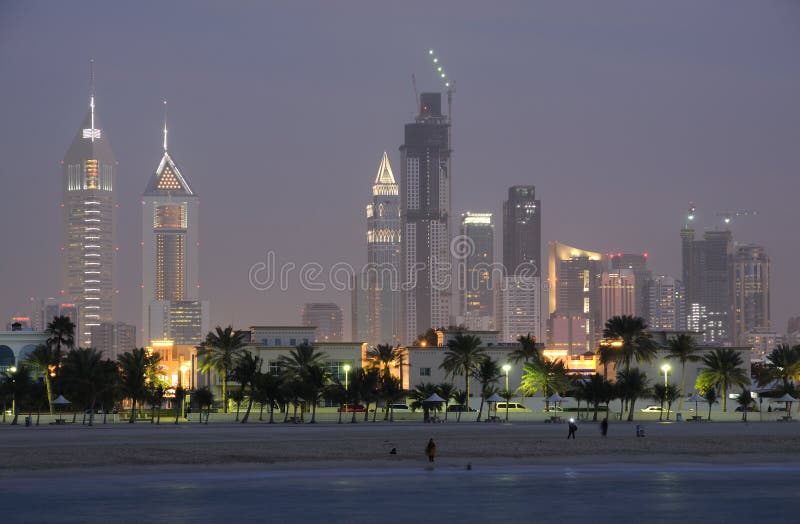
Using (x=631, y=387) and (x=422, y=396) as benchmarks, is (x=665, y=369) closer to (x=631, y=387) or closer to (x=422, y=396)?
(x=631, y=387)

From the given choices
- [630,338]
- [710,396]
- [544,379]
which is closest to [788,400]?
[710,396]

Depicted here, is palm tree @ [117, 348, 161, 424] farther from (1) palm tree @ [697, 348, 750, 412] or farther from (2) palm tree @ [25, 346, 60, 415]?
(1) palm tree @ [697, 348, 750, 412]

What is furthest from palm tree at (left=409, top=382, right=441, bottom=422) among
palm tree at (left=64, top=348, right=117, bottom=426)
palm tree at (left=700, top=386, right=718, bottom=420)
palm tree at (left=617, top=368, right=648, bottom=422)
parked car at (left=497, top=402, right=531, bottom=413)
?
palm tree at (left=64, top=348, right=117, bottom=426)

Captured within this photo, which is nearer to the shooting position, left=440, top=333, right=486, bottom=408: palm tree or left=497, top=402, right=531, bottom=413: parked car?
left=440, top=333, right=486, bottom=408: palm tree

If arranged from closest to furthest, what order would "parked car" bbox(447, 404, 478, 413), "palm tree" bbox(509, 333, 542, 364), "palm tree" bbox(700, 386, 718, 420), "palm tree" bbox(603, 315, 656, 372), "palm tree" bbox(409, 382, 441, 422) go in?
"palm tree" bbox(409, 382, 441, 422), "palm tree" bbox(700, 386, 718, 420), "parked car" bbox(447, 404, 478, 413), "palm tree" bbox(603, 315, 656, 372), "palm tree" bbox(509, 333, 542, 364)

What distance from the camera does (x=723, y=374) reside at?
419 ft

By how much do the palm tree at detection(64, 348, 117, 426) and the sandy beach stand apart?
20310 mm

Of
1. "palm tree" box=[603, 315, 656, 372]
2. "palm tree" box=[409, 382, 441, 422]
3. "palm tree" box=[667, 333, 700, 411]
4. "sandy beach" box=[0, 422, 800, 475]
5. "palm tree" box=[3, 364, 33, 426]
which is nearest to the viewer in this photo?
"sandy beach" box=[0, 422, 800, 475]

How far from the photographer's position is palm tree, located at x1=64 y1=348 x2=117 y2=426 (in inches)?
4274

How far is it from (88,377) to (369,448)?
48935mm

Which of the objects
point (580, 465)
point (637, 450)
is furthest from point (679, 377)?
point (580, 465)

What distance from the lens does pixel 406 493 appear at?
4419 cm

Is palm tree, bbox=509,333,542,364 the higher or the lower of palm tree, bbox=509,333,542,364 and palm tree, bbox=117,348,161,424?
the higher

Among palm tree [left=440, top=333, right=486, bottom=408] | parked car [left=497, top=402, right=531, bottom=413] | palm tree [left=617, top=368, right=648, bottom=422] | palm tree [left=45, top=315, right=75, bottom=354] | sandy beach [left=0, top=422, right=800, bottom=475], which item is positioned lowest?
parked car [left=497, top=402, right=531, bottom=413]
